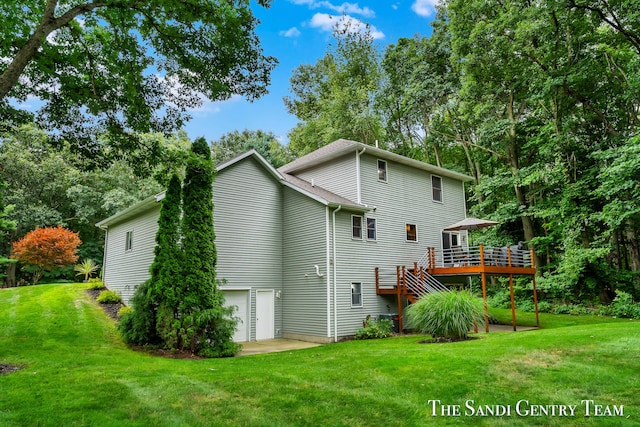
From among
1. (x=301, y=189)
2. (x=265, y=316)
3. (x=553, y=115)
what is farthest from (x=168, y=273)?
(x=553, y=115)

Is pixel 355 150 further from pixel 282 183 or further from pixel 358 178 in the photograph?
pixel 282 183

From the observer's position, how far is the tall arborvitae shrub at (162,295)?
1062cm

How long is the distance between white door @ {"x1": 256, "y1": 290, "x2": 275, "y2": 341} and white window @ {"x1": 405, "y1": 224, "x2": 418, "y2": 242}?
21.3 ft

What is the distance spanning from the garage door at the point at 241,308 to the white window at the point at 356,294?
12.6ft

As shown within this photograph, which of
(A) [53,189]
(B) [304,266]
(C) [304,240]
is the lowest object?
(B) [304,266]

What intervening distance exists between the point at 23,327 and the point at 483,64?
2138 centimetres

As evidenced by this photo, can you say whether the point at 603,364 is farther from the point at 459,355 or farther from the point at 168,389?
the point at 168,389

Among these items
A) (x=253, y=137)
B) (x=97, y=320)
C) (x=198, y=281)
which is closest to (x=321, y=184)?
(x=198, y=281)

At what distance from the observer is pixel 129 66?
33.8 feet

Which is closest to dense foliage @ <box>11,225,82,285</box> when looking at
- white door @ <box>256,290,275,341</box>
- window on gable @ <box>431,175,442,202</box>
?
white door @ <box>256,290,275,341</box>

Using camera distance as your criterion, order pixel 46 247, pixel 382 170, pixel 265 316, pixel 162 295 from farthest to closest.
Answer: pixel 46 247
pixel 382 170
pixel 265 316
pixel 162 295

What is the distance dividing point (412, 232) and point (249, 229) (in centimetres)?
727

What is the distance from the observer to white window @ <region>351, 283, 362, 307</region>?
14762 mm

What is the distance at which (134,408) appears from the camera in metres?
5.28
